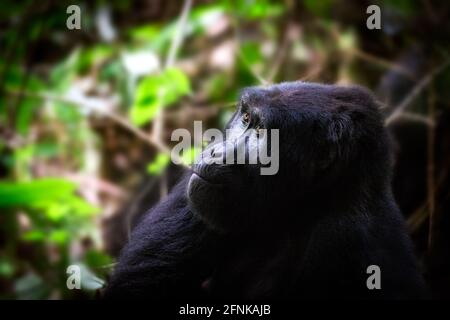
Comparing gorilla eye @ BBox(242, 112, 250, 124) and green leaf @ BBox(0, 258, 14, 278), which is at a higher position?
gorilla eye @ BBox(242, 112, 250, 124)

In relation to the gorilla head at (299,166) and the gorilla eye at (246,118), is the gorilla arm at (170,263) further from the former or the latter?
the gorilla eye at (246,118)

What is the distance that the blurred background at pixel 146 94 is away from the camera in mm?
4363

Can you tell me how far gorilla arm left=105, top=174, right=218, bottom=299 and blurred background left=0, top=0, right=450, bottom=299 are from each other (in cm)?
92

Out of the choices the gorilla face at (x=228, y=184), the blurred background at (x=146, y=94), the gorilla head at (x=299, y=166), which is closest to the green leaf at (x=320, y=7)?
the blurred background at (x=146, y=94)

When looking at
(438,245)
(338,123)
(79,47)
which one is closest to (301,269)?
(338,123)

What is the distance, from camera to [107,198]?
585 centimetres

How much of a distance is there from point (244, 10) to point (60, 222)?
285 centimetres

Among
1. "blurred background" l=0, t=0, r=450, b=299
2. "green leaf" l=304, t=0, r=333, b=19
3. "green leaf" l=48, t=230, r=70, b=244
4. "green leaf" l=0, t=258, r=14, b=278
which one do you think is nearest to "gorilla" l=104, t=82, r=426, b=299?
"blurred background" l=0, t=0, r=450, b=299

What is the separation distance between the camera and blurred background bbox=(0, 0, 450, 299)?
4363 mm

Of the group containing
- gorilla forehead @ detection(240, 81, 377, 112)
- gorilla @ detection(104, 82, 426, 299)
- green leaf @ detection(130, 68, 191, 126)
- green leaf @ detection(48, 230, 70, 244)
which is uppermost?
green leaf @ detection(130, 68, 191, 126)

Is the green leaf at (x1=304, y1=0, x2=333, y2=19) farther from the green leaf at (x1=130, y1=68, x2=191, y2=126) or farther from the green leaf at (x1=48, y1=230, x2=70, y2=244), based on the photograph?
the green leaf at (x1=48, y1=230, x2=70, y2=244)

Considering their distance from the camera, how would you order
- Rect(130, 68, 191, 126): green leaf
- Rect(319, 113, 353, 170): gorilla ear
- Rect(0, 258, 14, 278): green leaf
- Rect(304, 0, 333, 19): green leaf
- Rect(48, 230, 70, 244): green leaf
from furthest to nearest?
Rect(304, 0, 333, 19): green leaf
Rect(0, 258, 14, 278): green leaf
Rect(48, 230, 70, 244): green leaf
Rect(130, 68, 191, 126): green leaf
Rect(319, 113, 353, 170): gorilla ear

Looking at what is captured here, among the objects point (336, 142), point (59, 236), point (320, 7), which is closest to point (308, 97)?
point (336, 142)
